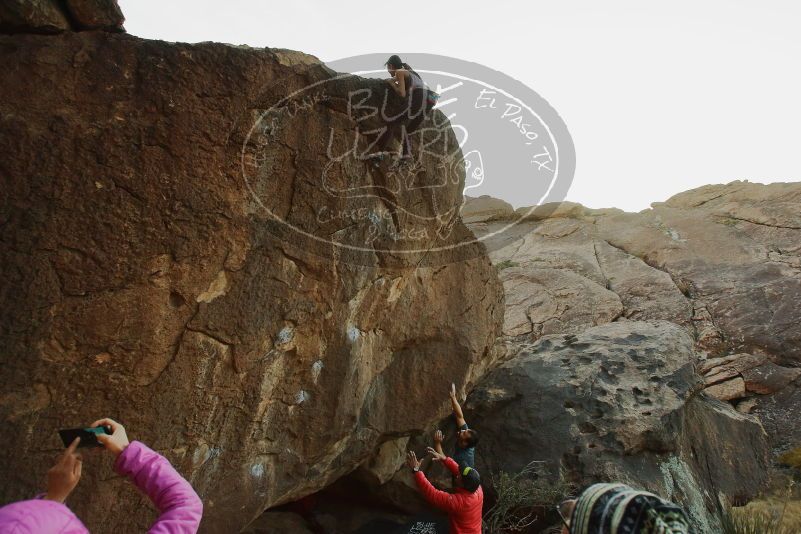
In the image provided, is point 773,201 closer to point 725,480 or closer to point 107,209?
point 725,480

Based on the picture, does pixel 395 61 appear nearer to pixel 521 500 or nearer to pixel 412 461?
pixel 412 461

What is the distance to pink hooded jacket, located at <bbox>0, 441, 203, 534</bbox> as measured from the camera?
1467mm

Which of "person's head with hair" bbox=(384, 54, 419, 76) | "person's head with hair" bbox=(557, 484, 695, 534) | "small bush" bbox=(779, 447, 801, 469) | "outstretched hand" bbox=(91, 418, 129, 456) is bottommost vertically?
"small bush" bbox=(779, 447, 801, 469)

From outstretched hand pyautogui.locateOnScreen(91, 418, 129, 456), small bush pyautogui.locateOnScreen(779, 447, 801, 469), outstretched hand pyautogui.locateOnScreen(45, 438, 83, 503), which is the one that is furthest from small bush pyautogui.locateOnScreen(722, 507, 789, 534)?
outstretched hand pyautogui.locateOnScreen(45, 438, 83, 503)

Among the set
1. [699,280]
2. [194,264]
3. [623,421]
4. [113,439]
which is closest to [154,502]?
[113,439]

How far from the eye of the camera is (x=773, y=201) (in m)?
14.2

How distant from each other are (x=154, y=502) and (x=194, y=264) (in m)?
2.17

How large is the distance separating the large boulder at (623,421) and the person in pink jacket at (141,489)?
5078 mm

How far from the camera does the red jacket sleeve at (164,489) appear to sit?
1693 millimetres

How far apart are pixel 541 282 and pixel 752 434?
18.7ft

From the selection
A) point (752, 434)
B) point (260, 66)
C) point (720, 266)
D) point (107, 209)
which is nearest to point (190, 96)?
point (260, 66)

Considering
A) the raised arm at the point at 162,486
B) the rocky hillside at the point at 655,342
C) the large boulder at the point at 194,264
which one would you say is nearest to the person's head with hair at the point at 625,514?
the raised arm at the point at 162,486

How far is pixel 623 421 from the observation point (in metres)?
6.18

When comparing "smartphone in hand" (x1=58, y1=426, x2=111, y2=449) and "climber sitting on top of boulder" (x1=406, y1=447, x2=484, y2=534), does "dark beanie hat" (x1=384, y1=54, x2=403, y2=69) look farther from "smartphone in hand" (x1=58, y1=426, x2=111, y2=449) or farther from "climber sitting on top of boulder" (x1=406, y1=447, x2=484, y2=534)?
"smartphone in hand" (x1=58, y1=426, x2=111, y2=449)
